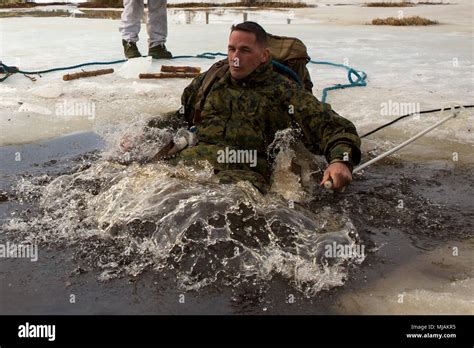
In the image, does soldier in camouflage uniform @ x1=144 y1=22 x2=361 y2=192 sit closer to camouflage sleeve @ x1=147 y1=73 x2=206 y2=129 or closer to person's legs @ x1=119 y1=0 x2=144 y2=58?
camouflage sleeve @ x1=147 y1=73 x2=206 y2=129

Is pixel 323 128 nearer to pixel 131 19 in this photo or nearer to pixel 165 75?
pixel 165 75

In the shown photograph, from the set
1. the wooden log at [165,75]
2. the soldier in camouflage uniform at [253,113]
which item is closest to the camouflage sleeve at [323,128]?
the soldier in camouflage uniform at [253,113]

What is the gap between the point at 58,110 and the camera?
6.40 meters

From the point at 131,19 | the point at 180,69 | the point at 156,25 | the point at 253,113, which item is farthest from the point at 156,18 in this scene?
the point at 253,113

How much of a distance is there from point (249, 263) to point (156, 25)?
237 inches

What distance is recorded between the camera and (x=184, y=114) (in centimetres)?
473

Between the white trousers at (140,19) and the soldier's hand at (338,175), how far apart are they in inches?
213

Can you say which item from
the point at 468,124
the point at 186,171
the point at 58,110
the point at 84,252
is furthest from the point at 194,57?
the point at 84,252

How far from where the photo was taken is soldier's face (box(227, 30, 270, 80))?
411 centimetres

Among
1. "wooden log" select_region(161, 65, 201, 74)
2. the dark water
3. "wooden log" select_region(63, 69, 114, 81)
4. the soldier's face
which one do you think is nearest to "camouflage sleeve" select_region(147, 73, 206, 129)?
the soldier's face

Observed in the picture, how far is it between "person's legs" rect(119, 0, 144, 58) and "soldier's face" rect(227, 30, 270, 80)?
14.6 ft
